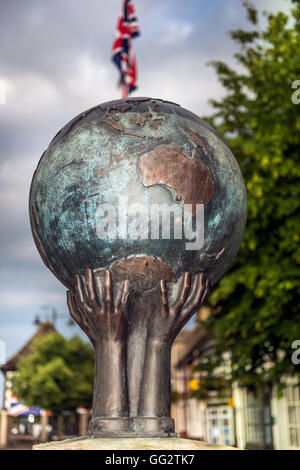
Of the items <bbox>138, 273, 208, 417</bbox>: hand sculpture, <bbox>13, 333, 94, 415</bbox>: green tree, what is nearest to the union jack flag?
<bbox>138, 273, 208, 417</bbox>: hand sculpture

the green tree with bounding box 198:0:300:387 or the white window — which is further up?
the green tree with bounding box 198:0:300:387

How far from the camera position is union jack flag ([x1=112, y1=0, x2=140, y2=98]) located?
19062 mm

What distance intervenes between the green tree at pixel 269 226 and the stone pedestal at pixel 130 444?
6.92 metres

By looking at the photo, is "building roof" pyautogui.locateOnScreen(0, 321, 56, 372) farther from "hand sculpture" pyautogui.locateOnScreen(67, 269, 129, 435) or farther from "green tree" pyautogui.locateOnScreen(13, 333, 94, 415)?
"hand sculpture" pyautogui.locateOnScreen(67, 269, 129, 435)

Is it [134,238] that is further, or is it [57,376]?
[57,376]

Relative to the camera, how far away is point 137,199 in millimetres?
4227

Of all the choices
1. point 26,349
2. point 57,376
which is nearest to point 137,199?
point 57,376

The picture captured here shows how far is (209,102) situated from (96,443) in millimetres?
11480

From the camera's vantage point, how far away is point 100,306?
14.2ft

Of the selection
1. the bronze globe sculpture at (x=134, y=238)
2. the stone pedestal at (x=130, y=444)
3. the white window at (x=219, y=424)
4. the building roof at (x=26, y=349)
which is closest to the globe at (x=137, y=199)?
the bronze globe sculpture at (x=134, y=238)

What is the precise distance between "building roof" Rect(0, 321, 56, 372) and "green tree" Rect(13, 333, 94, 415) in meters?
11.9

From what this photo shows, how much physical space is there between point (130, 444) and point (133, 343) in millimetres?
866

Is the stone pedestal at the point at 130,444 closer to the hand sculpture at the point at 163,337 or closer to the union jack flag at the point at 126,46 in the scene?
the hand sculpture at the point at 163,337

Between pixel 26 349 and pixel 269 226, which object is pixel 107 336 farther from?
pixel 26 349
